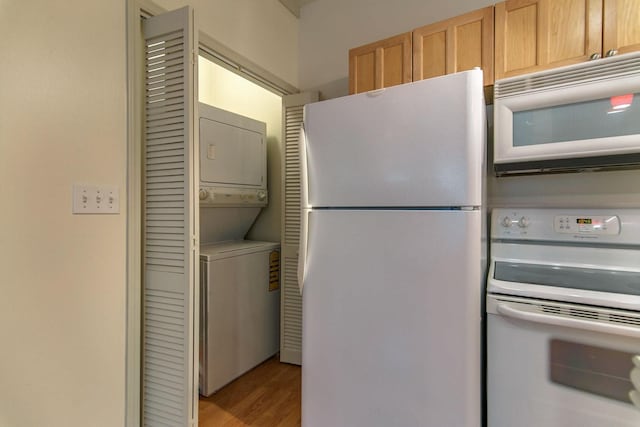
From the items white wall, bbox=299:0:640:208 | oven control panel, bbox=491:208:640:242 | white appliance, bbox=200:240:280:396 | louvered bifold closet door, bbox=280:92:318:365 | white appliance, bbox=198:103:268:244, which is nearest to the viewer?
oven control panel, bbox=491:208:640:242

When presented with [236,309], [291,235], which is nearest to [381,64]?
[291,235]

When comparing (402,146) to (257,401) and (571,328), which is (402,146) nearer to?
(571,328)

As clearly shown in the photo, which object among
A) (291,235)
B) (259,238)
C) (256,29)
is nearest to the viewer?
(256,29)

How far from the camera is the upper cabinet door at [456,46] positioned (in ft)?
4.88

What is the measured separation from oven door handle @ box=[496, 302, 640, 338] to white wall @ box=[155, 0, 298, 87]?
6.23ft

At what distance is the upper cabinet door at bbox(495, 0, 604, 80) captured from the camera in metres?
1.28

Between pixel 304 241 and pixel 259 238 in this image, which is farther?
pixel 259 238

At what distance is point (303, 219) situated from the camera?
4.65 ft

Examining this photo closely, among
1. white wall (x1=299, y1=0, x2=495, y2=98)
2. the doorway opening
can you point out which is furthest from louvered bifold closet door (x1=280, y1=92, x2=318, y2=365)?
white wall (x1=299, y1=0, x2=495, y2=98)

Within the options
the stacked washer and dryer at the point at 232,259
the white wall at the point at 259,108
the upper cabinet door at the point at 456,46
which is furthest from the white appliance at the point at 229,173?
the upper cabinet door at the point at 456,46

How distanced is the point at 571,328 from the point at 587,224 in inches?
20.9

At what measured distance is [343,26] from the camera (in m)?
2.38

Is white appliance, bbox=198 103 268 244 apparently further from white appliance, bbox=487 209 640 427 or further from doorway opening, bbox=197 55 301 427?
white appliance, bbox=487 209 640 427

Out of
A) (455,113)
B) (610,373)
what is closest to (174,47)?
(455,113)
